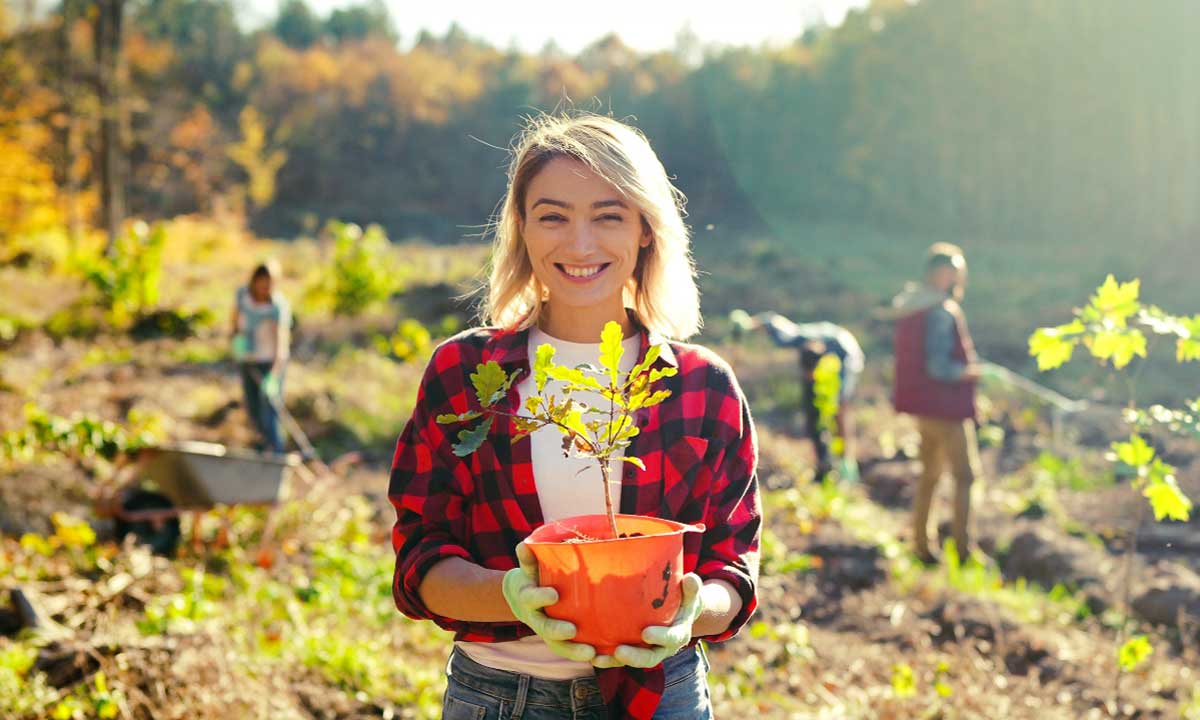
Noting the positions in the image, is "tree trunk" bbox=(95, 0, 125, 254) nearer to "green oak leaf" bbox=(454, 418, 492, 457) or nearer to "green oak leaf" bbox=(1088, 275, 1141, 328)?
"green oak leaf" bbox=(1088, 275, 1141, 328)

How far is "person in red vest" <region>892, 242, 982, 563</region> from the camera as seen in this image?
210 inches

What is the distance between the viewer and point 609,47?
168ft

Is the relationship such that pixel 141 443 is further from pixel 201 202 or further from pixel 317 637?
pixel 201 202

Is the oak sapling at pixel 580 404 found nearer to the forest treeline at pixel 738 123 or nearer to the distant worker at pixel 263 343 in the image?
the distant worker at pixel 263 343

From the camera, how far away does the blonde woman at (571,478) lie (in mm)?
1543

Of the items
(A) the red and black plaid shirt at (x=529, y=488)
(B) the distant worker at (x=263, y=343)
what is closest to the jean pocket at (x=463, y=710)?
(A) the red and black plaid shirt at (x=529, y=488)

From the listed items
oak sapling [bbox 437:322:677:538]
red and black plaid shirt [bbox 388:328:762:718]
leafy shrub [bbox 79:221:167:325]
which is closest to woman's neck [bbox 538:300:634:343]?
red and black plaid shirt [bbox 388:328:762:718]

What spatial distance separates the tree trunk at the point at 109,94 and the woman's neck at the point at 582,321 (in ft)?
52.8

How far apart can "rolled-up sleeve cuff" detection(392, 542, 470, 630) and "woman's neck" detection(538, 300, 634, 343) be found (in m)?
0.39

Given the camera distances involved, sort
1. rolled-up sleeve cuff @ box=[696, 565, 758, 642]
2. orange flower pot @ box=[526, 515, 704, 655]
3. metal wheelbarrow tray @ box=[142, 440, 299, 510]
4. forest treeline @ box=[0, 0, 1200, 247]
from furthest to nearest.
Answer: forest treeline @ box=[0, 0, 1200, 247] < metal wheelbarrow tray @ box=[142, 440, 299, 510] < rolled-up sleeve cuff @ box=[696, 565, 758, 642] < orange flower pot @ box=[526, 515, 704, 655]

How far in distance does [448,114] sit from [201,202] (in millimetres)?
11956

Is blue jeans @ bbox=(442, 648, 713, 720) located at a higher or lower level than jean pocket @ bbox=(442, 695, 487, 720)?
higher

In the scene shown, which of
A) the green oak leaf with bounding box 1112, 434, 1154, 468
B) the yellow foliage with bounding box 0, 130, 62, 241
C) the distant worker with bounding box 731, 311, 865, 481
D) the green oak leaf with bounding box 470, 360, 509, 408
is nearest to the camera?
the green oak leaf with bounding box 470, 360, 509, 408

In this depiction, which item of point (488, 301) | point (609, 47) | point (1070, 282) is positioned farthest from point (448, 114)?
point (488, 301)
